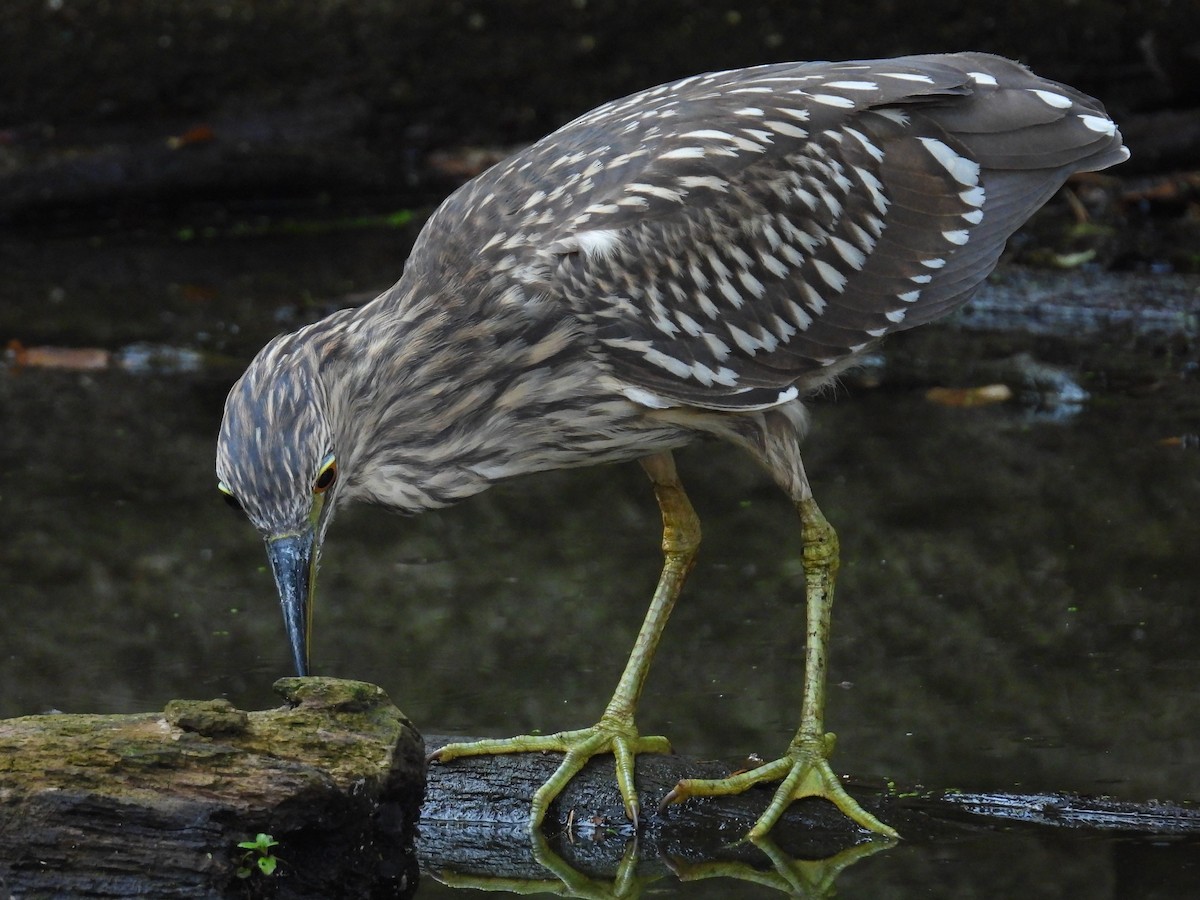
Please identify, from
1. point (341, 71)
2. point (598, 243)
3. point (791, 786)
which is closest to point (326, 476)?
point (598, 243)

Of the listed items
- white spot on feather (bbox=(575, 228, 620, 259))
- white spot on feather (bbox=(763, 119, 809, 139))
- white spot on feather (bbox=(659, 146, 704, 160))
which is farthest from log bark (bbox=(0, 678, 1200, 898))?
white spot on feather (bbox=(763, 119, 809, 139))

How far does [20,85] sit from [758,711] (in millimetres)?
7723

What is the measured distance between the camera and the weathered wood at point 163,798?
3.55m

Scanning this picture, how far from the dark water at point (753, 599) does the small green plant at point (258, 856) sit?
0.45 metres

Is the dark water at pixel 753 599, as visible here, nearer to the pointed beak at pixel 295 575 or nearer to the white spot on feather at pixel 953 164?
the pointed beak at pixel 295 575

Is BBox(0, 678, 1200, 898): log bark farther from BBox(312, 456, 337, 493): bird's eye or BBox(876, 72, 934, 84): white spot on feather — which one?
BBox(876, 72, 934, 84): white spot on feather

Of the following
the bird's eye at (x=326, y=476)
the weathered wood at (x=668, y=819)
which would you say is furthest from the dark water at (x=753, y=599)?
the bird's eye at (x=326, y=476)

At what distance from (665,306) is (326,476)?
1067mm

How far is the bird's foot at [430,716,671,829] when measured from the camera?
416cm

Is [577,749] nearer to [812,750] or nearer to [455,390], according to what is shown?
[812,750]

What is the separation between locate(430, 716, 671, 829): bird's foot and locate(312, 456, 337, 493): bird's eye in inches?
30.6

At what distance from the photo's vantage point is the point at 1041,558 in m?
5.66

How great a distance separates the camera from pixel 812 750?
4180 millimetres

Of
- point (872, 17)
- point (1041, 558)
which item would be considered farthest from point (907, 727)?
point (872, 17)
